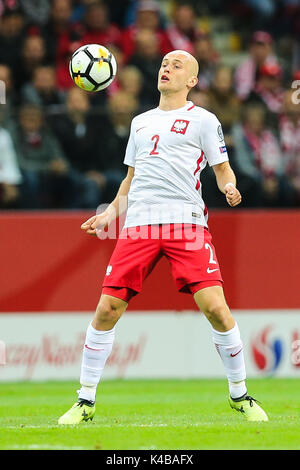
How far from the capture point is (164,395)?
1053cm

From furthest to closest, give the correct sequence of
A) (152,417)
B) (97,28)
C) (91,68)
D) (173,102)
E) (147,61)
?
(97,28)
(147,61)
(91,68)
(152,417)
(173,102)

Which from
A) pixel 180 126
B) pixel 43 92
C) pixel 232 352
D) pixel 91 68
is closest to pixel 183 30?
pixel 43 92

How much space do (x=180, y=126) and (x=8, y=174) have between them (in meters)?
4.77

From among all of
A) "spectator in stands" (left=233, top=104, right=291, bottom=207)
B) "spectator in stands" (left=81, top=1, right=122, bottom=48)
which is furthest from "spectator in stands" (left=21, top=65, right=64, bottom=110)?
"spectator in stands" (left=233, top=104, right=291, bottom=207)

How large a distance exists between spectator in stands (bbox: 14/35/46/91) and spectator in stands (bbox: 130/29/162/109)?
131 centimetres

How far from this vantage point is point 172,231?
7719 millimetres

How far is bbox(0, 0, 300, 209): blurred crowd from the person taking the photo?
40.6 ft

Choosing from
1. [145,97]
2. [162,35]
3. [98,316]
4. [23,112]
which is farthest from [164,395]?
[162,35]

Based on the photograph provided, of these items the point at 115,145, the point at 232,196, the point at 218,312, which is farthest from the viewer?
the point at 115,145

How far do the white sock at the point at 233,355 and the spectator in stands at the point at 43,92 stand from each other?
6.43 metres

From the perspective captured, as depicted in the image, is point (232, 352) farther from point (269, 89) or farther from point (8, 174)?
point (269, 89)

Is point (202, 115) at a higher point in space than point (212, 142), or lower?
higher

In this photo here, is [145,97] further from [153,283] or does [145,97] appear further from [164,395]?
[164,395]

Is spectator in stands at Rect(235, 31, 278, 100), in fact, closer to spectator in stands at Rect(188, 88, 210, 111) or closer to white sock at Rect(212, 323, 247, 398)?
spectator in stands at Rect(188, 88, 210, 111)
